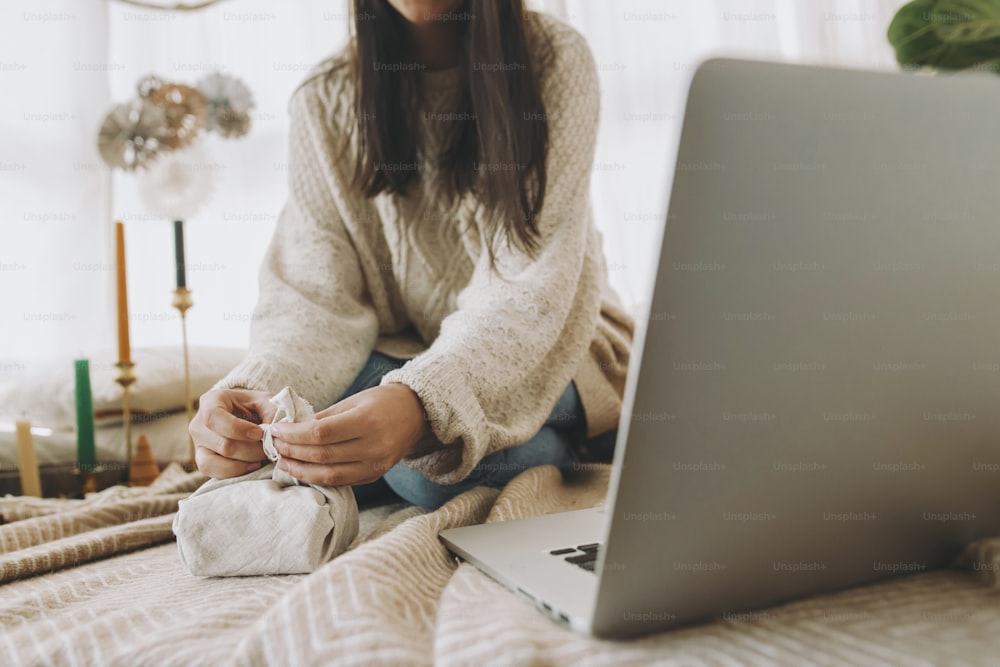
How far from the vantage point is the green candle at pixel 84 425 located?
113 cm

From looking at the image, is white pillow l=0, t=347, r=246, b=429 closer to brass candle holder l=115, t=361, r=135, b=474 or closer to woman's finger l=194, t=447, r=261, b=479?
brass candle holder l=115, t=361, r=135, b=474

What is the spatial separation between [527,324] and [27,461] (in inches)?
33.3

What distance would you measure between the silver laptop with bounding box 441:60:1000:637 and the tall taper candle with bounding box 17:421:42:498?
3.39 ft

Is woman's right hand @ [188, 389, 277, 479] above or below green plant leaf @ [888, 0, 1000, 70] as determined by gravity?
below

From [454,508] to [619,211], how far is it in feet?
5.07

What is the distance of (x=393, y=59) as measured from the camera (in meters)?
1.06

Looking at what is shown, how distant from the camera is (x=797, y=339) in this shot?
0.36 m

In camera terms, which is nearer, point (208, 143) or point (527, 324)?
point (527, 324)

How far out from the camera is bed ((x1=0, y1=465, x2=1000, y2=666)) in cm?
39

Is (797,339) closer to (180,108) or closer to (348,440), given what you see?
(348,440)

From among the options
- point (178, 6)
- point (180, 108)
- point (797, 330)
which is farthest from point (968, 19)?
point (178, 6)

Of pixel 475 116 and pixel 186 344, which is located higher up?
pixel 475 116

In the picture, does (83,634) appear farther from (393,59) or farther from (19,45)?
(19,45)

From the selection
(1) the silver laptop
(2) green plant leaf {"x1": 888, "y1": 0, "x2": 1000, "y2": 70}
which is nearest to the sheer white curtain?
(2) green plant leaf {"x1": 888, "y1": 0, "x2": 1000, "y2": 70}
